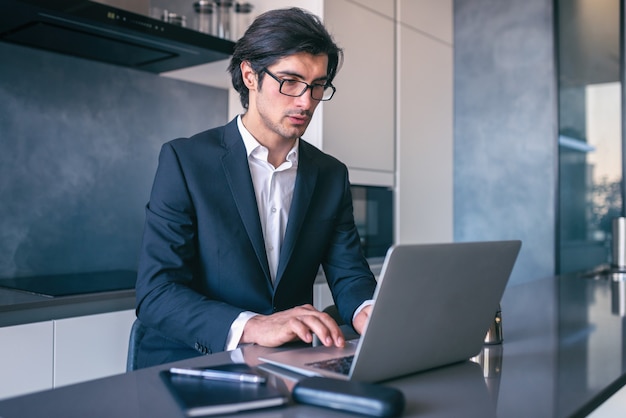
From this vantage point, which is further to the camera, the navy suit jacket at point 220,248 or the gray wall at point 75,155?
the gray wall at point 75,155

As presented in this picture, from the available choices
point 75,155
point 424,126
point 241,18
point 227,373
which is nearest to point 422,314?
point 227,373

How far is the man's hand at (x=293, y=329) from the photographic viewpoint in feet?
3.17

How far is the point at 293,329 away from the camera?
0.97 metres

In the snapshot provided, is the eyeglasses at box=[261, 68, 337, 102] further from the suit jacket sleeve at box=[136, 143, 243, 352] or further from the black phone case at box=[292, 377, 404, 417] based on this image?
the black phone case at box=[292, 377, 404, 417]

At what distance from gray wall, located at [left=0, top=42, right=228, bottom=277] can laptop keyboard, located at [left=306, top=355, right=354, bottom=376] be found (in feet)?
5.66

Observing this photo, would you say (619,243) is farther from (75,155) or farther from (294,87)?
(75,155)

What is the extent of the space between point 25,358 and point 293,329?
109 cm

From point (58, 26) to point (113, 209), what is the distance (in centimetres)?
82

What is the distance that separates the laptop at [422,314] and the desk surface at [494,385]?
36 millimetres

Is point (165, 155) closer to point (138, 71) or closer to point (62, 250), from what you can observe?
point (62, 250)

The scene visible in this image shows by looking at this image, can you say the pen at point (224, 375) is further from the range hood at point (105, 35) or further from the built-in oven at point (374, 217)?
the built-in oven at point (374, 217)

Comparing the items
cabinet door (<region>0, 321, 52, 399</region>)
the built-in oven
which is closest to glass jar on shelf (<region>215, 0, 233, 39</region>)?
the built-in oven

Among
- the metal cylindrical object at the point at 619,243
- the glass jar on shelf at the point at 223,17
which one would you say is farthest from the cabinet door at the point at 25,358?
the metal cylindrical object at the point at 619,243

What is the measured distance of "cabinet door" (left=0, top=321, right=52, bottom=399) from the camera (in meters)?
1.65
